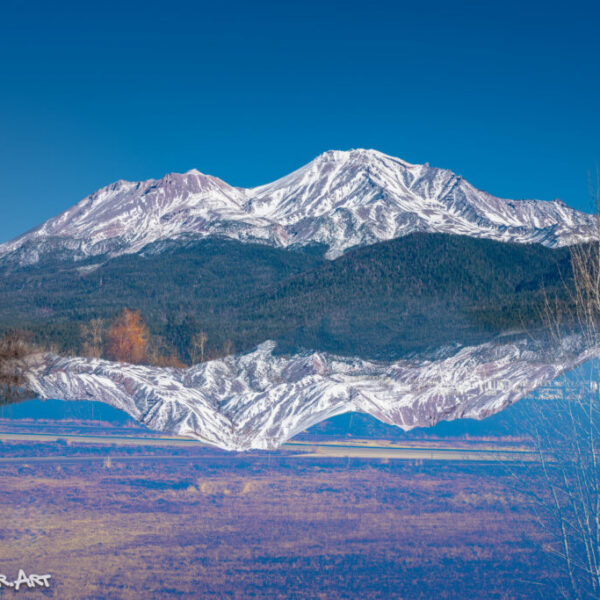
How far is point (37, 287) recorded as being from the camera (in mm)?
140250

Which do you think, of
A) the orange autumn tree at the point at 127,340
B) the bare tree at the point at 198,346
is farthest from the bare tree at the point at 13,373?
the bare tree at the point at 198,346

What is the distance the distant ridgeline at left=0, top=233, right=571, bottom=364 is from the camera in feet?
200

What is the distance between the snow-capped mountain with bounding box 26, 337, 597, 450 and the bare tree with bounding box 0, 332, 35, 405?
619mm

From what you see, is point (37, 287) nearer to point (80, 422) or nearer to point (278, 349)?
point (278, 349)

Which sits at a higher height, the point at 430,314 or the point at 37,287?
the point at 37,287

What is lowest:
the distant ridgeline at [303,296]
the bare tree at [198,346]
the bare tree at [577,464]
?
the bare tree at [577,464]

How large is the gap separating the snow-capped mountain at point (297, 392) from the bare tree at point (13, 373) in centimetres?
62

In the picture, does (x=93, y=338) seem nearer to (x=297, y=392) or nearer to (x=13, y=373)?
(x=13, y=373)

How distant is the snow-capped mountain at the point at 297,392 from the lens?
31406mm

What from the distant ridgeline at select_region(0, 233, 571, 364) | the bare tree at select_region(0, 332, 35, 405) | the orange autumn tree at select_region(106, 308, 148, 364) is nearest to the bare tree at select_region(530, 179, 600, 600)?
the distant ridgeline at select_region(0, 233, 571, 364)

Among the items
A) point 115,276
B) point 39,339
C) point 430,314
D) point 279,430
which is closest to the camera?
point 279,430

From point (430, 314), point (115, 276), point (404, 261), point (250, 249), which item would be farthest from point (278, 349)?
point (250, 249)

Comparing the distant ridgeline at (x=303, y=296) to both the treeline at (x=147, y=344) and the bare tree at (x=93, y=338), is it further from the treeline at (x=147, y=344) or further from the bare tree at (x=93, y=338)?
the bare tree at (x=93, y=338)

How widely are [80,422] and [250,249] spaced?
130 metres
